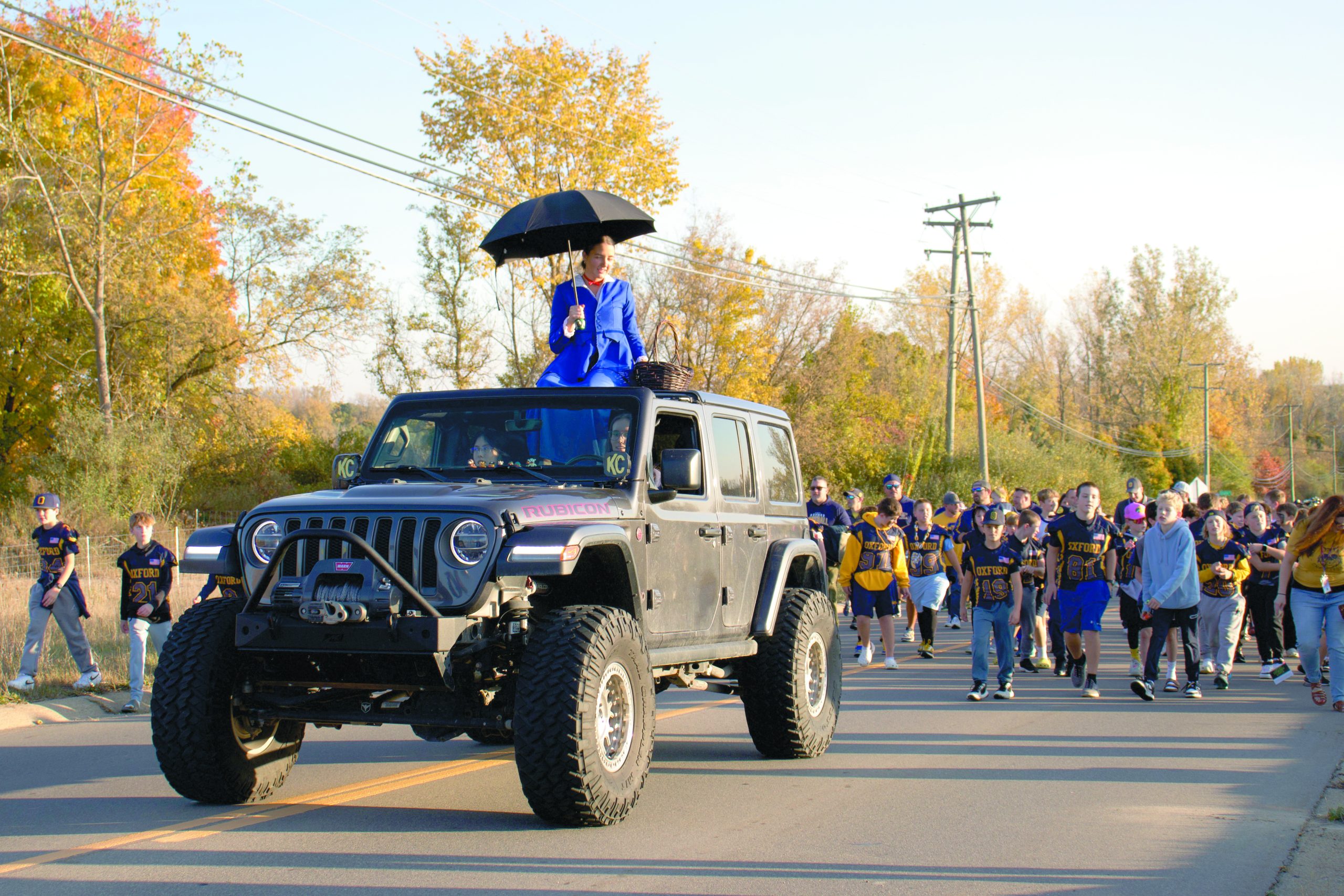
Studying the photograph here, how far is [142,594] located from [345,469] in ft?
15.4

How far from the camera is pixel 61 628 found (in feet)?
36.3

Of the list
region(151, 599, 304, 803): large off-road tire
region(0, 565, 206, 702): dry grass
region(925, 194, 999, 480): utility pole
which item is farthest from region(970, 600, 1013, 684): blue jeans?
region(925, 194, 999, 480): utility pole

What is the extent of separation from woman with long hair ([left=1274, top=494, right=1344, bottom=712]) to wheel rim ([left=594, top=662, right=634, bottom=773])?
707 centimetres

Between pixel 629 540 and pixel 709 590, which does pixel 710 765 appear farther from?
pixel 629 540

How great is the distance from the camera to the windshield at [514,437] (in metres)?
6.94

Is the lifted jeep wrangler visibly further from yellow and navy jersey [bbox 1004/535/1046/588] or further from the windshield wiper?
yellow and navy jersey [bbox 1004/535/1046/588]

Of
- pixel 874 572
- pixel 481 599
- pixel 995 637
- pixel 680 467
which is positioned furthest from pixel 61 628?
pixel 995 637

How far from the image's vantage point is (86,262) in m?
30.8

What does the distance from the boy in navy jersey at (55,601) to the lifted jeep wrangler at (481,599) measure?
5217 mm

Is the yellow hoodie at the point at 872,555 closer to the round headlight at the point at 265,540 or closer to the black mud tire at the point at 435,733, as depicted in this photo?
the black mud tire at the point at 435,733

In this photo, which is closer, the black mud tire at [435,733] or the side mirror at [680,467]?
the black mud tire at [435,733]

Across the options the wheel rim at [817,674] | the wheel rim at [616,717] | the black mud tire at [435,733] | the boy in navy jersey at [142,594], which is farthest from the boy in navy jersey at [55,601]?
the wheel rim at [616,717]

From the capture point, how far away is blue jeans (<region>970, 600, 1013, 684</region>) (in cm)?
1141

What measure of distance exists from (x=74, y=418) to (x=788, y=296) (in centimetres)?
2231
